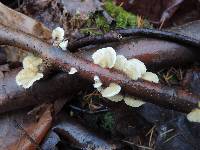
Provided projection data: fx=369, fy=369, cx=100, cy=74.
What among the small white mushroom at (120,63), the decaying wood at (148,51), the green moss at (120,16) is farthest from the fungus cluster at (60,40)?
the green moss at (120,16)

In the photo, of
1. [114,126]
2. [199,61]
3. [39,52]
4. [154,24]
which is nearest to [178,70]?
[199,61]

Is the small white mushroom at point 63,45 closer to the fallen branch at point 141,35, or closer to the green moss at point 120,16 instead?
the fallen branch at point 141,35

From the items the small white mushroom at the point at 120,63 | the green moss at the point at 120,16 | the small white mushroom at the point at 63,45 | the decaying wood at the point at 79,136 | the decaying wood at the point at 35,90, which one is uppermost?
the green moss at the point at 120,16

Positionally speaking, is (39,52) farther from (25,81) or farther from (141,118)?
(141,118)

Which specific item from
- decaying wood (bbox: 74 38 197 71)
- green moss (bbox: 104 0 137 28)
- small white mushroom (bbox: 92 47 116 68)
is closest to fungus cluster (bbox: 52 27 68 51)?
decaying wood (bbox: 74 38 197 71)

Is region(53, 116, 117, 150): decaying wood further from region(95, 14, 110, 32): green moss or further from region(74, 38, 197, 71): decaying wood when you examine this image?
region(95, 14, 110, 32): green moss

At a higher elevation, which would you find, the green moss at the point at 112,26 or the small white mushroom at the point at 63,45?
the green moss at the point at 112,26

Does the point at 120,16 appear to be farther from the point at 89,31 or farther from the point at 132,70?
the point at 132,70
